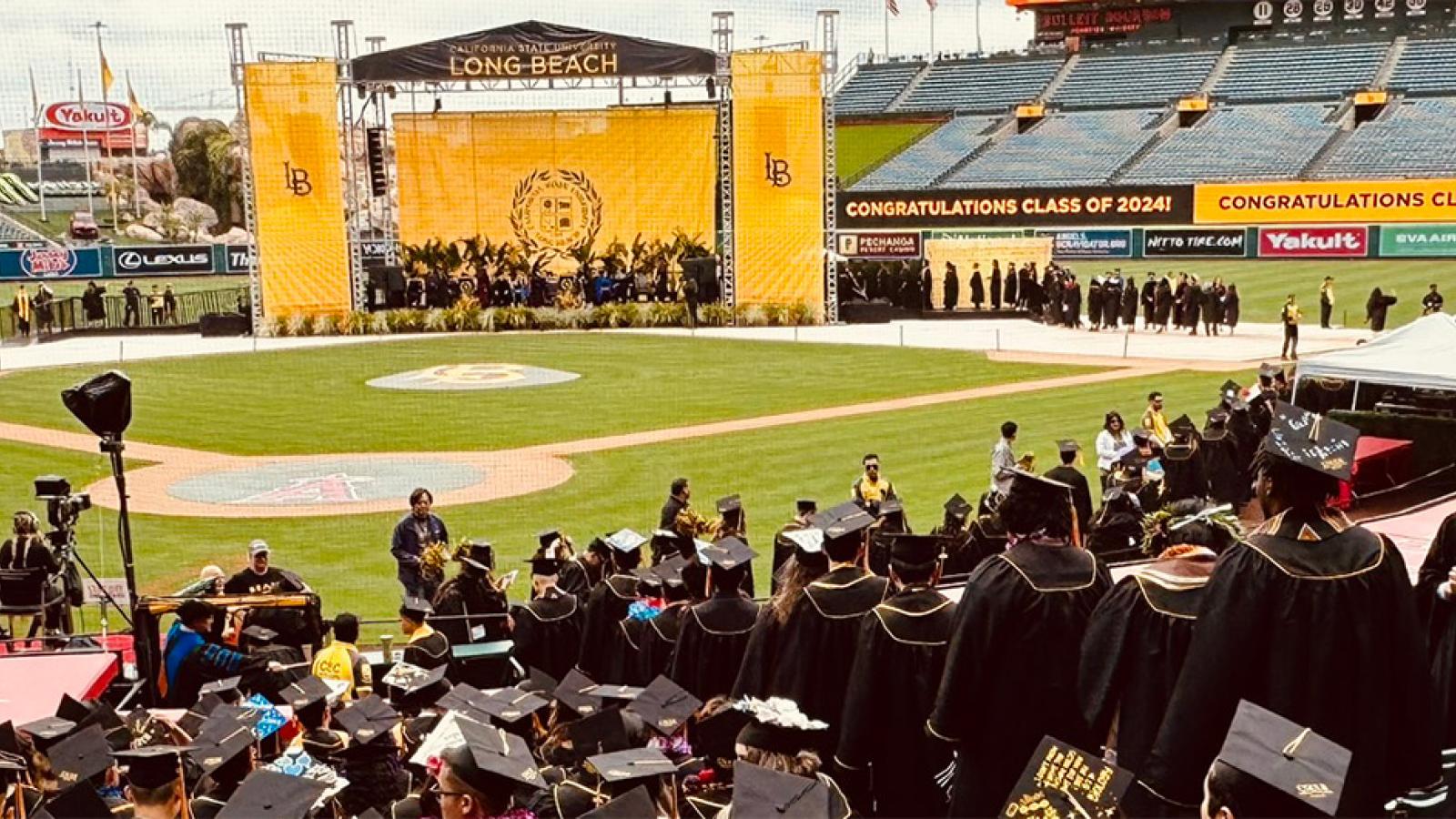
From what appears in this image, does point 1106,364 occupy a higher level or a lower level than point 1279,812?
lower

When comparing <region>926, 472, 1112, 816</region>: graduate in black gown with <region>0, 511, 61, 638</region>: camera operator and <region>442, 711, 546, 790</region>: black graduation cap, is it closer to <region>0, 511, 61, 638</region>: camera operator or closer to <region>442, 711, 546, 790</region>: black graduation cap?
<region>442, 711, 546, 790</region>: black graduation cap

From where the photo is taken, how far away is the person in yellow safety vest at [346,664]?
8.42 metres

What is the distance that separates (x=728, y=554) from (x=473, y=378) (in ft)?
73.9

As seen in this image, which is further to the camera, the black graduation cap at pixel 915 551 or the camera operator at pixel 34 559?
the camera operator at pixel 34 559

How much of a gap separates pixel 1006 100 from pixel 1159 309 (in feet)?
111

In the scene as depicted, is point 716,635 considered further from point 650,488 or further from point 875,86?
point 875,86

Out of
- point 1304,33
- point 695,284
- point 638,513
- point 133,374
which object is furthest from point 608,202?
point 1304,33

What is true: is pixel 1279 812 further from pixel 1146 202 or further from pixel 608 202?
pixel 1146 202

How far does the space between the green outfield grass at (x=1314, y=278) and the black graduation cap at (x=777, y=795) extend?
3302 cm

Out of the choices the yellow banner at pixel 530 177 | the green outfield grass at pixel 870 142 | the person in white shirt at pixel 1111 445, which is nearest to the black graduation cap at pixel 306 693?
the person in white shirt at pixel 1111 445

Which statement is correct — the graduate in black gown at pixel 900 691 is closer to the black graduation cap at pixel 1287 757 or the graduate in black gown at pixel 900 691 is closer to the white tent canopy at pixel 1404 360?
the black graduation cap at pixel 1287 757

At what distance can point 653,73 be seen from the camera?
38344 millimetres

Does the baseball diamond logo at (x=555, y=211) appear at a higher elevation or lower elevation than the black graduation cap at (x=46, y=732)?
higher

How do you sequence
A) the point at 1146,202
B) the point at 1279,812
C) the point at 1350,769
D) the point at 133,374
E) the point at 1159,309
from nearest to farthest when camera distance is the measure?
the point at 1279,812, the point at 1350,769, the point at 133,374, the point at 1159,309, the point at 1146,202
